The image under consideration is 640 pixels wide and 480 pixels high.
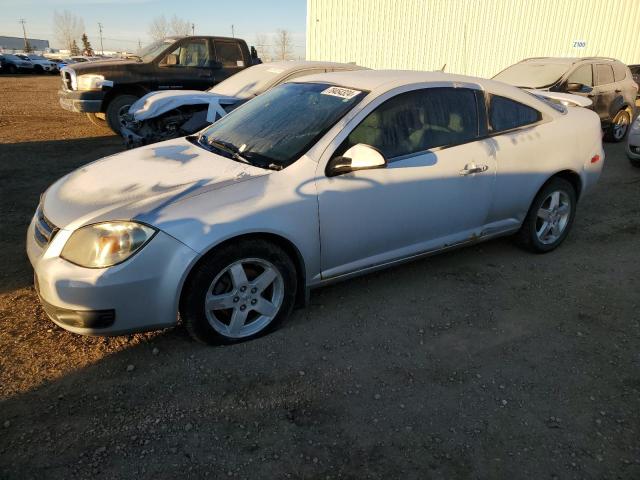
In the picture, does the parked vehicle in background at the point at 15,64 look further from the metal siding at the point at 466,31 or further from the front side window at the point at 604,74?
the front side window at the point at 604,74

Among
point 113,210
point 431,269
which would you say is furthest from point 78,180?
point 431,269

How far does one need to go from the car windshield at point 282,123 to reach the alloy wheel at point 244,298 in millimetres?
673

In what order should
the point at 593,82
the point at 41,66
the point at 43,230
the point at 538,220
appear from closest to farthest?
the point at 43,230, the point at 538,220, the point at 593,82, the point at 41,66

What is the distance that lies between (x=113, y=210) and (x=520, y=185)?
3057 mm

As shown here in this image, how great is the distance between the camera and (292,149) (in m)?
3.17

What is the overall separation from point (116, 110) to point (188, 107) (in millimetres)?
2951

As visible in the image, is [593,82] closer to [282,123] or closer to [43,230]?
[282,123]

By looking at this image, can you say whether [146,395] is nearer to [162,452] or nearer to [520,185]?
[162,452]

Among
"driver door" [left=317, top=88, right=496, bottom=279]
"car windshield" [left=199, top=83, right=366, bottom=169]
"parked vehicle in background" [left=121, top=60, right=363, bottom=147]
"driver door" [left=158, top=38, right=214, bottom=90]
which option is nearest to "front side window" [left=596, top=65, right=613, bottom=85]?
"parked vehicle in background" [left=121, top=60, right=363, bottom=147]

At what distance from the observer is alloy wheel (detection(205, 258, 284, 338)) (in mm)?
2867

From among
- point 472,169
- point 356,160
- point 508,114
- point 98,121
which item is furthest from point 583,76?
point 98,121

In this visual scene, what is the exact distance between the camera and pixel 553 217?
441 cm

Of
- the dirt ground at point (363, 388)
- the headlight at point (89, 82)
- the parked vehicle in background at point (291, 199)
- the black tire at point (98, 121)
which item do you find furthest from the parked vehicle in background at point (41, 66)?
the parked vehicle in background at point (291, 199)

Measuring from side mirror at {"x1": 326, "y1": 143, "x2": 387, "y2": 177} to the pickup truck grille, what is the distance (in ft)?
5.38
